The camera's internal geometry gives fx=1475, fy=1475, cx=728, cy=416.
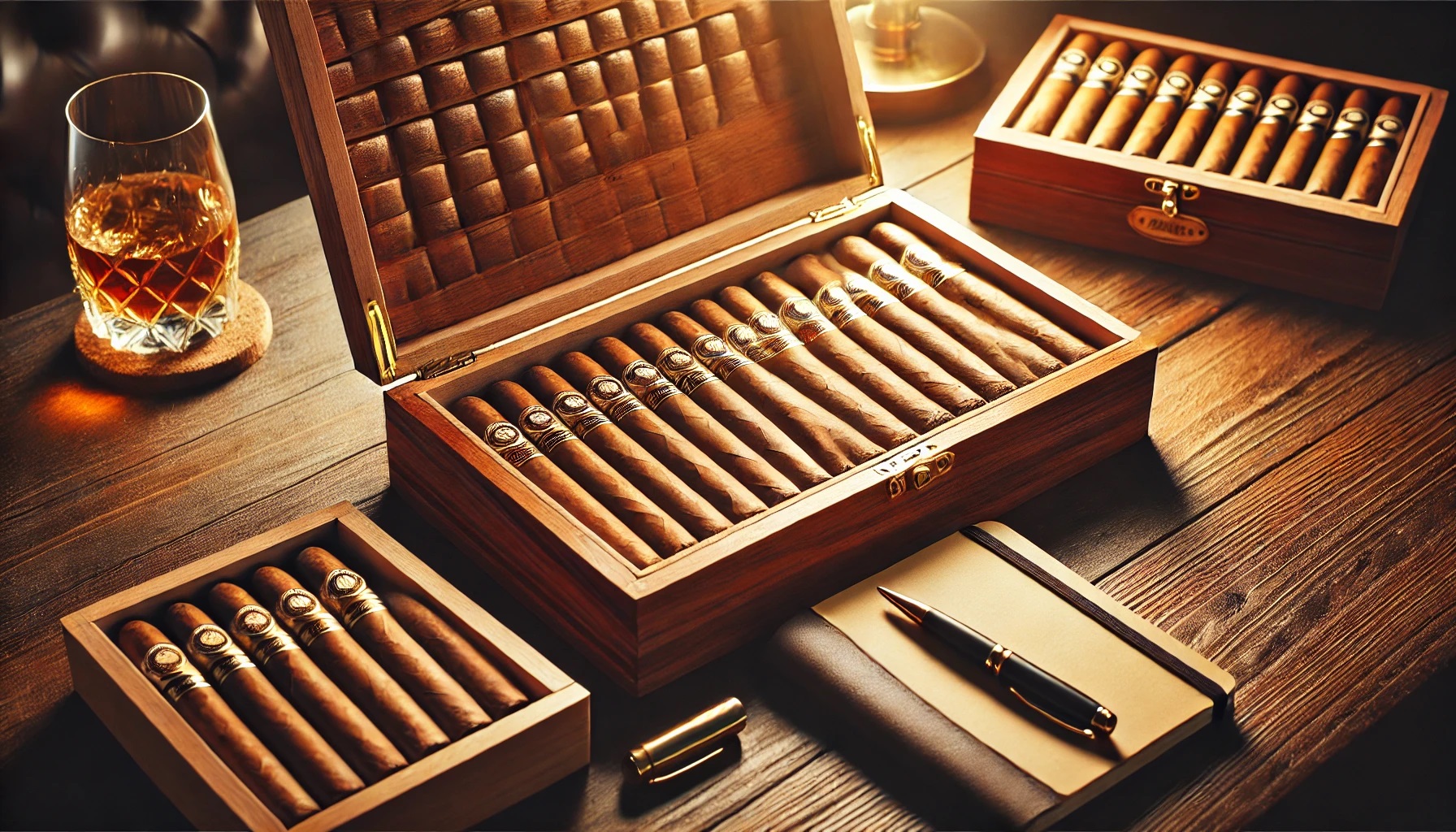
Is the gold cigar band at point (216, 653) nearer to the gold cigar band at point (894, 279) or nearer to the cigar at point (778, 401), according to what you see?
the cigar at point (778, 401)

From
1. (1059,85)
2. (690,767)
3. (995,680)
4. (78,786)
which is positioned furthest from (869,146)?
(78,786)

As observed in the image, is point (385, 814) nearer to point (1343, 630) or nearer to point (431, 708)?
point (431, 708)

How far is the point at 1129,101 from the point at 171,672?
1683mm

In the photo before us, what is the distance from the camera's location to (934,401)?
1.82m

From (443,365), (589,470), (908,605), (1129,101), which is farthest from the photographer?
(1129,101)

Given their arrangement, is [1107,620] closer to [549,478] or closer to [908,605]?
[908,605]

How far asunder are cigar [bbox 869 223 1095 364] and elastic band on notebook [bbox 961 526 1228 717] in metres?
0.30

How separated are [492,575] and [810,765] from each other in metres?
0.45

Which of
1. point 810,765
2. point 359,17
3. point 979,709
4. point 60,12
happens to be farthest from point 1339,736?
point 60,12

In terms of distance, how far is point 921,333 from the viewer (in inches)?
75.6

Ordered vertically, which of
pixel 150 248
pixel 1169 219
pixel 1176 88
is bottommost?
pixel 1169 219

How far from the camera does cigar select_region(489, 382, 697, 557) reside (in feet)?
5.29

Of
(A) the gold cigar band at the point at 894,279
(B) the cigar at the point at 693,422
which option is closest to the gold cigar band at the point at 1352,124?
(A) the gold cigar band at the point at 894,279

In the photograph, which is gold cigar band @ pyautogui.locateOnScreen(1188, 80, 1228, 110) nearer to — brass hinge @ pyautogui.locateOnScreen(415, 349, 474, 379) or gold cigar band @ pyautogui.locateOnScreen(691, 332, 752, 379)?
gold cigar band @ pyautogui.locateOnScreen(691, 332, 752, 379)
